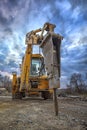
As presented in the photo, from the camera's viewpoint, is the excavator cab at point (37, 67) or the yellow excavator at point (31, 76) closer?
the yellow excavator at point (31, 76)

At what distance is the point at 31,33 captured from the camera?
18.4m

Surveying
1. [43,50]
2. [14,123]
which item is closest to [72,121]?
[14,123]

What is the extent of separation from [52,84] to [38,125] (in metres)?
2.35

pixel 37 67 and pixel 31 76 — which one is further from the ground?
pixel 37 67

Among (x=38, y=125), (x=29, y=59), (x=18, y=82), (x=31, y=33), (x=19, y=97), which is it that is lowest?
(x=38, y=125)

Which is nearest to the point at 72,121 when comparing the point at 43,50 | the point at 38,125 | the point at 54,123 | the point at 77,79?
the point at 54,123

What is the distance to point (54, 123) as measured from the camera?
678 centimetres

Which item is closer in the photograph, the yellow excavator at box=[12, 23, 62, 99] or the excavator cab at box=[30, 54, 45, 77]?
the yellow excavator at box=[12, 23, 62, 99]

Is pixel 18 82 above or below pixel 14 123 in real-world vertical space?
above

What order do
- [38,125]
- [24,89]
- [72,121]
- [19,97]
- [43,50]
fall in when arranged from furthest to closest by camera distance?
[19,97], [24,89], [43,50], [72,121], [38,125]

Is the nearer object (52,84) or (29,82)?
(52,84)

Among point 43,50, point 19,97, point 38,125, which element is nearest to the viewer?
point 38,125

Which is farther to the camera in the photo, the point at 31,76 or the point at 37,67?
the point at 37,67

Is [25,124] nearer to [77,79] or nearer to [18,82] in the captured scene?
[18,82]
